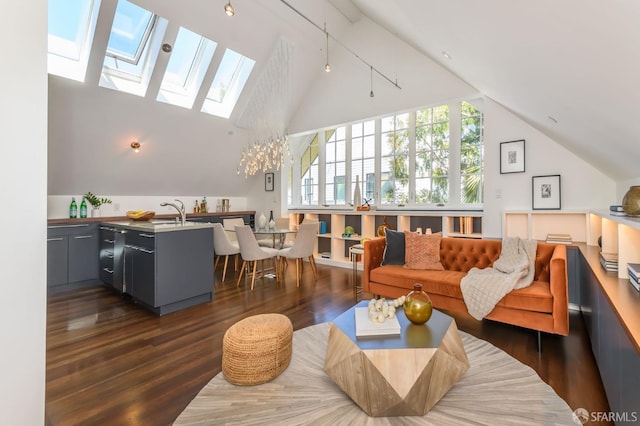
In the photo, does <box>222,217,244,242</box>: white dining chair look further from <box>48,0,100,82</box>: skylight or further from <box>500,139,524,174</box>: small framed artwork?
<box>500,139,524,174</box>: small framed artwork

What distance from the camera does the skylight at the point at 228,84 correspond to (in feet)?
16.5

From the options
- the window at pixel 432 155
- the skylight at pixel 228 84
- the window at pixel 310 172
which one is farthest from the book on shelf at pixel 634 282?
the skylight at pixel 228 84

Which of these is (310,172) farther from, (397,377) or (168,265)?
(397,377)

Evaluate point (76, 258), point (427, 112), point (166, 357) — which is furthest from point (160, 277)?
point (427, 112)

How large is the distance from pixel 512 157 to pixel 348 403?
3597 mm

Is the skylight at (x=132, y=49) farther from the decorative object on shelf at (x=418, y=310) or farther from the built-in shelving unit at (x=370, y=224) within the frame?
the decorative object on shelf at (x=418, y=310)

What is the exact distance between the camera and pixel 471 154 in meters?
4.55

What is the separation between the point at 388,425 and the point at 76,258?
4765mm

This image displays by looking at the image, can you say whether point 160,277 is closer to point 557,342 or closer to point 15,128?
point 15,128

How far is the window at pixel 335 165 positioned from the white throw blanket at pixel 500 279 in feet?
11.0

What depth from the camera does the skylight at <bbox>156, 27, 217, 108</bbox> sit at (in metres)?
4.43

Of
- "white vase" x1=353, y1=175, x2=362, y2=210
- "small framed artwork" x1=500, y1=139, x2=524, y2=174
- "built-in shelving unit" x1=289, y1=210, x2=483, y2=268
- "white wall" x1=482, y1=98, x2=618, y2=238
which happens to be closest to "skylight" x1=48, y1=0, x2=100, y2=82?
"built-in shelving unit" x1=289, y1=210, x2=483, y2=268

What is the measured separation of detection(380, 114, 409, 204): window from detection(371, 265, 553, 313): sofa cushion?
198 centimetres

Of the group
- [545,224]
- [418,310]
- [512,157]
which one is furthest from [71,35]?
[545,224]
